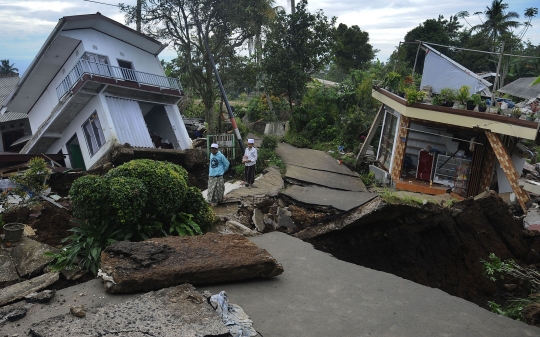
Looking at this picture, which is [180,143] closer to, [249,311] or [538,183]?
[538,183]

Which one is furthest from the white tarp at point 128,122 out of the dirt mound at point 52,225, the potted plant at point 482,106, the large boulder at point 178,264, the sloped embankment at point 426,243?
the large boulder at point 178,264

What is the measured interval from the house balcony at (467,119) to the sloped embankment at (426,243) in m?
3.27

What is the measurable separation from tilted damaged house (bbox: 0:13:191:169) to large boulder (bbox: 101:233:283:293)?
41.3 feet

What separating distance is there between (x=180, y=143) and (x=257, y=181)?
8.78 meters

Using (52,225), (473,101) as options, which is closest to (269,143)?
(473,101)

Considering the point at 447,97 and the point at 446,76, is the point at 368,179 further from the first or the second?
the point at 446,76

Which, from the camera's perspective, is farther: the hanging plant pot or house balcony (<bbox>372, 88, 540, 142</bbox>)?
house balcony (<bbox>372, 88, 540, 142</bbox>)

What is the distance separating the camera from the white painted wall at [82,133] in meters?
16.6

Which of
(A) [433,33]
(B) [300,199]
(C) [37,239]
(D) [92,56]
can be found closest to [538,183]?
(B) [300,199]

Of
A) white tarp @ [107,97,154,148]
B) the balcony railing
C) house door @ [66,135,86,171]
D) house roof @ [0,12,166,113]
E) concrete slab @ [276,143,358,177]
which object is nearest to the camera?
concrete slab @ [276,143,358,177]

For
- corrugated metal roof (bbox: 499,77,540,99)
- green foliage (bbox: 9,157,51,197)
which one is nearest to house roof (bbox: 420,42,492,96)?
corrugated metal roof (bbox: 499,77,540,99)

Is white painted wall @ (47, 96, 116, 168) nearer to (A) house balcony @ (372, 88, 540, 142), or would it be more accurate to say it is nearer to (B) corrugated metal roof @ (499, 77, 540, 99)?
(A) house balcony @ (372, 88, 540, 142)

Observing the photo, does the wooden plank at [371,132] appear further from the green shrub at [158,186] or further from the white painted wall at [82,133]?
the green shrub at [158,186]

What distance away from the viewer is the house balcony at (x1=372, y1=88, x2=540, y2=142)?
10.8m
